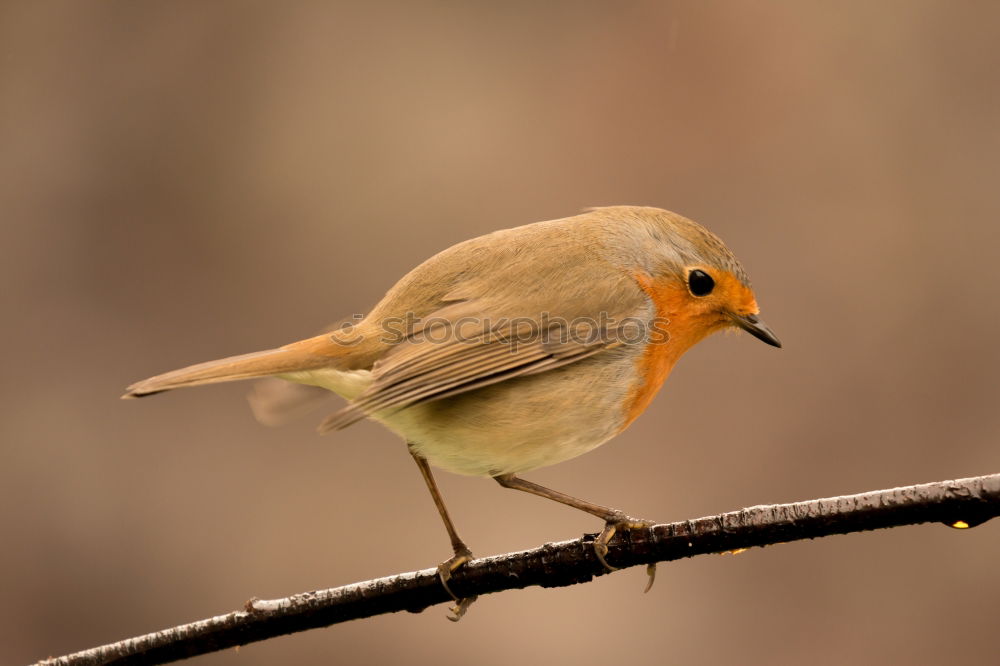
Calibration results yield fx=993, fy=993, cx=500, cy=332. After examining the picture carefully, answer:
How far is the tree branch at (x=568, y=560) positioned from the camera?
1809 mm

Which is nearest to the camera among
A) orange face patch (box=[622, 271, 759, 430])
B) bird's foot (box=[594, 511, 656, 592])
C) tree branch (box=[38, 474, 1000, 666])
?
tree branch (box=[38, 474, 1000, 666])

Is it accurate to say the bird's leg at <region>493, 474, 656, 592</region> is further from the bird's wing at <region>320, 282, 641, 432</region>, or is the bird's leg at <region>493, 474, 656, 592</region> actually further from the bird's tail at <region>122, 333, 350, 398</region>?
the bird's tail at <region>122, 333, 350, 398</region>

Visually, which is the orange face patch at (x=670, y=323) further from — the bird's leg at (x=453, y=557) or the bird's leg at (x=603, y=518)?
the bird's leg at (x=453, y=557)

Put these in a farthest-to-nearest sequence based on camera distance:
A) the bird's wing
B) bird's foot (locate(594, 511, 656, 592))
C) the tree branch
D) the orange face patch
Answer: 1. the orange face patch
2. the bird's wing
3. bird's foot (locate(594, 511, 656, 592))
4. the tree branch

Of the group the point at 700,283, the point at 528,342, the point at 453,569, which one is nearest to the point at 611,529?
the point at 453,569

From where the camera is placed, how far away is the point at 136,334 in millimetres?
4566

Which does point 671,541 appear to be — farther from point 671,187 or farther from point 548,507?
point 671,187

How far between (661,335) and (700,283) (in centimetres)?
17

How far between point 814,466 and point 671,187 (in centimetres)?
149

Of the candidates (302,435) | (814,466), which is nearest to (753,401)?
(814,466)

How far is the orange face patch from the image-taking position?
2521 millimetres

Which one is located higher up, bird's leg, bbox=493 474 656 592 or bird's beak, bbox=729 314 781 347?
bird's beak, bbox=729 314 781 347

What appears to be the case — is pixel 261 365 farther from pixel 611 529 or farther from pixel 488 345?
pixel 611 529

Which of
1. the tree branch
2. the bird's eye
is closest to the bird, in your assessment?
the bird's eye
